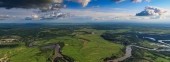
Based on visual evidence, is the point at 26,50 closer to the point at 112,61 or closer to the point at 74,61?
the point at 74,61

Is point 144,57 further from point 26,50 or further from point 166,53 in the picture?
point 26,50

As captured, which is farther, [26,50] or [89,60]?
[26,50]

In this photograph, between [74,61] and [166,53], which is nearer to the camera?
[74,61]

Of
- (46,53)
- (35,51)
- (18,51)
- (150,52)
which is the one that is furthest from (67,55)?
(150,52)

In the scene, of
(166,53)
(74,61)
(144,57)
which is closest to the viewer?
(74,61)

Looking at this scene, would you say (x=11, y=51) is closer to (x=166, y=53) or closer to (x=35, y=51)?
(x=35, y=51)

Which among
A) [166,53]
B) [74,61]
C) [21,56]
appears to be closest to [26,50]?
[21,56]

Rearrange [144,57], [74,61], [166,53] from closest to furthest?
1. [74,61]
2. [144,57]
3. [166,53]

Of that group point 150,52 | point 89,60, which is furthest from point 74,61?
point 150,52
